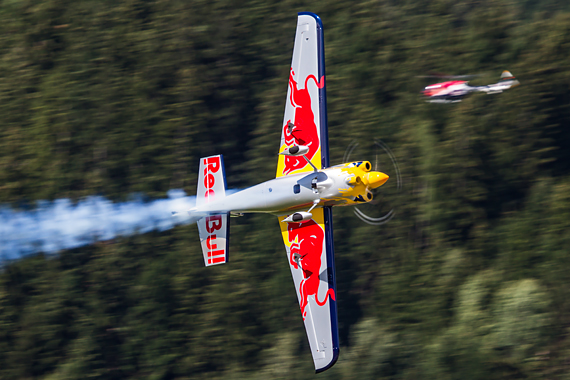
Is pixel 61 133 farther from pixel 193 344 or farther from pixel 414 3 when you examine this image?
pixel 414 3

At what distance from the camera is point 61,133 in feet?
74.1

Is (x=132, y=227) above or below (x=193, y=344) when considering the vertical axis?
above

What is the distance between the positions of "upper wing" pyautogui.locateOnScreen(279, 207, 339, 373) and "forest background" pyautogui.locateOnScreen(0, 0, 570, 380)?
20.5 feet

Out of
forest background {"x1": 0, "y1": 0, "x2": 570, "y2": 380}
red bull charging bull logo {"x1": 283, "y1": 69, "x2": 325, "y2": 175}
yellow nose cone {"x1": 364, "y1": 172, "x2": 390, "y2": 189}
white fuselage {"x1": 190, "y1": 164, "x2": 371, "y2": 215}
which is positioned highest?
red bull charging bull logo {"x1": 283, "y1": 69, "x2": 325, "y2": 175}

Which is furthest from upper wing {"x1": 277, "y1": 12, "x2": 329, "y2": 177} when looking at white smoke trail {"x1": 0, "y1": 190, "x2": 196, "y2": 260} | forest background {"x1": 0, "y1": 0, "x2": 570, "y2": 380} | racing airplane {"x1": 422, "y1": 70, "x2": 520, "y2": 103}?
racing airplane {"x1": 422, "y1": 70, "x2": 520, "y2": 103}

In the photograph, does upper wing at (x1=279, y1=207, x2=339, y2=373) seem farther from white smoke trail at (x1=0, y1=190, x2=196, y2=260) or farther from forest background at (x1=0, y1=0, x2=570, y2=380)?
forest background at (x1=0, y1=0, x2=570, y2=380)

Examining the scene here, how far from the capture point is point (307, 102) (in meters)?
15.0

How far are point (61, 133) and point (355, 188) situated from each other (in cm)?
1265

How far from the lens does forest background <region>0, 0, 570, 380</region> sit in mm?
21297

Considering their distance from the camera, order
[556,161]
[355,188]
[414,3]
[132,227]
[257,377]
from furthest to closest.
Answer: [414,3] < [556,161] < [257,377] < [132,227] < [355,188]

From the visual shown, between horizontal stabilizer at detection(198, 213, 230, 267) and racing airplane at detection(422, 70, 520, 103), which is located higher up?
horizontal stabilizer at detection(198, 213, 230, 267)

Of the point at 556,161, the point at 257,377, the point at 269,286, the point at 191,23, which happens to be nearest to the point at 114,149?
the point at 191,23

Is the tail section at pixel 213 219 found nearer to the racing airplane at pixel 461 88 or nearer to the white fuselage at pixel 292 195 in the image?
the white fuselage at pixel 292 195

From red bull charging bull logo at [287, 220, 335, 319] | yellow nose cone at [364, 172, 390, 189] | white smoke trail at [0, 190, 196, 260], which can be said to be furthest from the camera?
white smoke trail at [0, 190, 196, 260]
